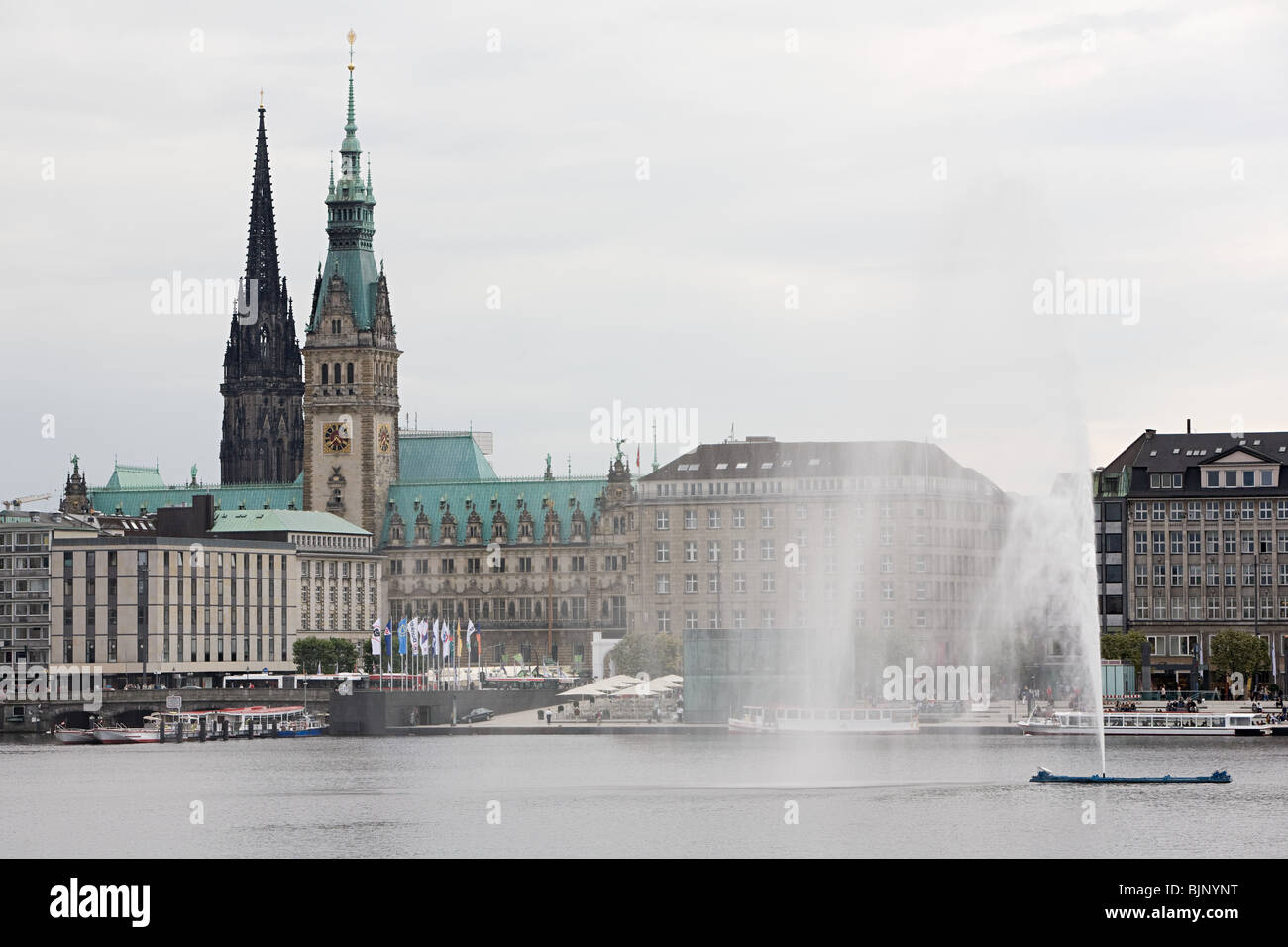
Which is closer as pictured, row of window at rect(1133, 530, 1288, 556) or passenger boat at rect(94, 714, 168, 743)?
passenger boat at rect(94, 714, 168, 743)

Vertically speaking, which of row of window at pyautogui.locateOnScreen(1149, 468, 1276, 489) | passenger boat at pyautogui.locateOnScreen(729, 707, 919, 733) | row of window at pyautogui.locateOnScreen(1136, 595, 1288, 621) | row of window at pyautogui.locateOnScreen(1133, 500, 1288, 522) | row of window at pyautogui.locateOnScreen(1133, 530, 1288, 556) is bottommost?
passenger boat at pyautogui.locateOnScreen(729, 707, 919, 733)

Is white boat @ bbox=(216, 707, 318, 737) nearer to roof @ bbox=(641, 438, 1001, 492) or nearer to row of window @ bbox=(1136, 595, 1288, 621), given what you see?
roof @ bbox=(641, 438, 1001, 492)

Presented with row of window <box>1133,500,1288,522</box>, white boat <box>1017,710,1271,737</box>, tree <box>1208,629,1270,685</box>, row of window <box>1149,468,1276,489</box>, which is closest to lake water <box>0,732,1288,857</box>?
white boat <box>1017,710,1271,737</box>

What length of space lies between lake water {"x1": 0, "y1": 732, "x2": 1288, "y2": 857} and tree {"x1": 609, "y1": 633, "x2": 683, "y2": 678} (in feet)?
143

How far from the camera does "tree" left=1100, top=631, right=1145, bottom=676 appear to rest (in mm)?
147250

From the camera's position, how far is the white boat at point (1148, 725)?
12369 cm

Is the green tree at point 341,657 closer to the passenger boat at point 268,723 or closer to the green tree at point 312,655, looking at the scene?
the green tree at point 312,655

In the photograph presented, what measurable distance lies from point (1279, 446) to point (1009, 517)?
47893mm

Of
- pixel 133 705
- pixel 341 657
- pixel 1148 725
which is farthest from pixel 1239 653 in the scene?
pixel 341 657

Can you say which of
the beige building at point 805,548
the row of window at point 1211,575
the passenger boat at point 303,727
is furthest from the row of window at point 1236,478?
the passenger boat at point 303,727

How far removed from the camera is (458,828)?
80375 mm

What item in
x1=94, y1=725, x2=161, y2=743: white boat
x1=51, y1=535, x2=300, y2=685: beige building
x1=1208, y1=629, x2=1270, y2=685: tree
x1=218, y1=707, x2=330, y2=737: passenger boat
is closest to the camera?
x1=1208, y1=629, x2=1270, y2=685: tree

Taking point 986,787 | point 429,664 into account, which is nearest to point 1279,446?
point 429,664
